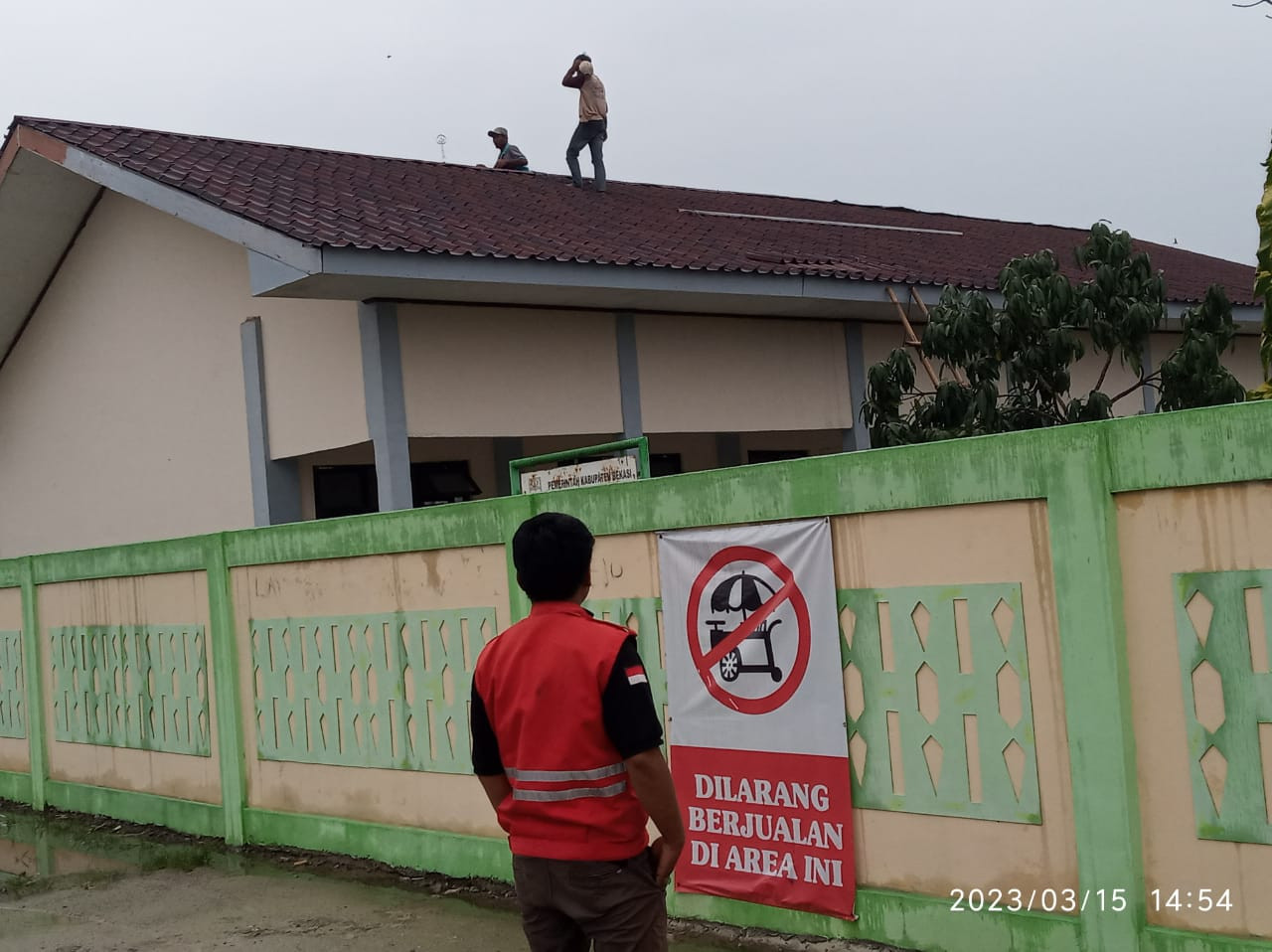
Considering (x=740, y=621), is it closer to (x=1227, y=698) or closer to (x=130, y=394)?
(x=1227, y=698)

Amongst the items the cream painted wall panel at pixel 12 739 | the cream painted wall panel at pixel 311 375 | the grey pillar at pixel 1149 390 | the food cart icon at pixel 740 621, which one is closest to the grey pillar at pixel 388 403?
the cream painted wall panel at pixel 311 375

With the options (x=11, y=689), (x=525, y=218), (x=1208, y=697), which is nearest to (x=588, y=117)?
(x=525, y=218)

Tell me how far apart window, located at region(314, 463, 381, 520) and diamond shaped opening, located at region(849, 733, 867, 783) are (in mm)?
8657

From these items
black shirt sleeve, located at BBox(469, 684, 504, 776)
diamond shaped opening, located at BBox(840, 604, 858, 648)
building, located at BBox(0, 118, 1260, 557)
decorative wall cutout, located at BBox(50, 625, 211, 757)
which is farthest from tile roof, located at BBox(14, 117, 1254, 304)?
black shirt sleeve, located at BBox(469, 684, 504, 776)

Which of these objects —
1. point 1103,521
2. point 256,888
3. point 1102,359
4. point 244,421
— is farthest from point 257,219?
point 1102,359

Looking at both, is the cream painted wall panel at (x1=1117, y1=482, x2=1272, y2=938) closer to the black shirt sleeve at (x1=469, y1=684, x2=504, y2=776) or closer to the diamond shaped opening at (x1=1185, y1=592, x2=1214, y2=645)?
the diamond shaped opening at (x1=1185, y1=592, x2=1214, y2=645)

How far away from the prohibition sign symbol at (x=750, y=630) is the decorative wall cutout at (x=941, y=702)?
0.20 m

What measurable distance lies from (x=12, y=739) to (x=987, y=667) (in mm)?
9189

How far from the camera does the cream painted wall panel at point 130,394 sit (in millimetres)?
13773

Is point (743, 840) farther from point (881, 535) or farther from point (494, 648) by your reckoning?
point (494, 648)

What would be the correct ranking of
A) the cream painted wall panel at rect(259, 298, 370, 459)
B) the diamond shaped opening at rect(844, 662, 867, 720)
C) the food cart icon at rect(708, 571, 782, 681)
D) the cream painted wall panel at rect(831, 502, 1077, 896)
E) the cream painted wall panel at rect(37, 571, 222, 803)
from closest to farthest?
the cream painted wall panel at rect(831, 502, 1077, 896), the diamond shaped opening at rect(844, 662, 867, 720), the food cart icon at rect(708, 571, 782, 681), the cream painted wall panel at rect(37, 571, 222, 803), the cream painted wall panel at rect(259, 298, 370, 459)

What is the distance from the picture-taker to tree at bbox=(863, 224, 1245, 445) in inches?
466

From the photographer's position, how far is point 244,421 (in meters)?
13.5

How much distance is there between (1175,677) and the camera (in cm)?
458
